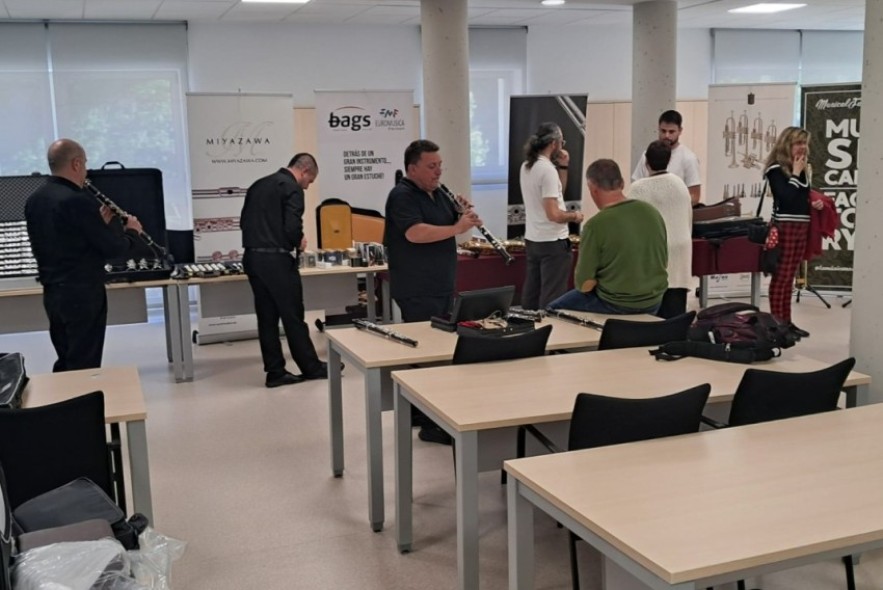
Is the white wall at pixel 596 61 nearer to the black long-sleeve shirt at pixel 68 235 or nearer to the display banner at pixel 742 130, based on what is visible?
the display banner at pixel 742 130

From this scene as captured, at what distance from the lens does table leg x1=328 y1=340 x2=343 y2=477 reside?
4.23m

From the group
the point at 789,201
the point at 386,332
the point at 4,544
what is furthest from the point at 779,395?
the point at 789,201

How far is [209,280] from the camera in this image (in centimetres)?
634

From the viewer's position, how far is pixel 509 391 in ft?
10.1

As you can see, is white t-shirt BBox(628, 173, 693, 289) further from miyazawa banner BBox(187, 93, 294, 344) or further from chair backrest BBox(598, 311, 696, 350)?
miyazawa banner BBox(187, 93, 294, 344)

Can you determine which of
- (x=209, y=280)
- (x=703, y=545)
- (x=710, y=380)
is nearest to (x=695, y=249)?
(x=209, y=280)

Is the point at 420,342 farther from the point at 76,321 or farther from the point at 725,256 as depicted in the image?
the point at 725,256

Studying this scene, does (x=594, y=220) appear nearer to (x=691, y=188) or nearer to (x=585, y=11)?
(x=691, y=188)

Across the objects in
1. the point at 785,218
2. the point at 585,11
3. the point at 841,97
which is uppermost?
the point at 585,11

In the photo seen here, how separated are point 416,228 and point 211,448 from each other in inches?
64.6

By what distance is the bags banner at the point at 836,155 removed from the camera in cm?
842

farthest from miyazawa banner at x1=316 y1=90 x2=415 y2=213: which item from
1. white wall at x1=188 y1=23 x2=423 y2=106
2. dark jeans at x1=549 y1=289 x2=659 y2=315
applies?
dark jeans at x1=549 y1=289 x2=659 y2=315

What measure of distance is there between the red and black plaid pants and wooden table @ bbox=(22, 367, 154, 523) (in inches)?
187

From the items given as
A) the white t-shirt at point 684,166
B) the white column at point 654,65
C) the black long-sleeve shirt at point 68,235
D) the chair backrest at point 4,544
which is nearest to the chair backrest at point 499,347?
the chair backrest at point 4,544
